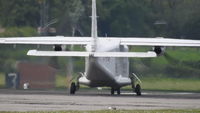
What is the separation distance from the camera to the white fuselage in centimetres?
3891

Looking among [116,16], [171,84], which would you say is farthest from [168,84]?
[116,16]

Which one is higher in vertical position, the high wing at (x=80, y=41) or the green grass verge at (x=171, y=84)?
the high wing at (x=80, y=41)

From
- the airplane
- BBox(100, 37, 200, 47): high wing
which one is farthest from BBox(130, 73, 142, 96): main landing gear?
BBox(100, 37, 200, 47): high wing

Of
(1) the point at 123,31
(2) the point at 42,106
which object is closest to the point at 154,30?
(1) the point at 123,31

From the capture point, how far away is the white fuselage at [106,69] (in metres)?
38.9

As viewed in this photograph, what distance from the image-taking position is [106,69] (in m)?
40.0

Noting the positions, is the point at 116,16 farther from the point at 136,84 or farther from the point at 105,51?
the point at 105,51

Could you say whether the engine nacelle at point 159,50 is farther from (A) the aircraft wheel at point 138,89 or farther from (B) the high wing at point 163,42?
(A) the aircraft wheel at point 138,89

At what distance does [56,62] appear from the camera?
151 ft

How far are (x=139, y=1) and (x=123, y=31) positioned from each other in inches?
83.9

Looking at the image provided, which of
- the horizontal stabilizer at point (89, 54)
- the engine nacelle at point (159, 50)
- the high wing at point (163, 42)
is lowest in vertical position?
the engine nacelle at point (159, 50)

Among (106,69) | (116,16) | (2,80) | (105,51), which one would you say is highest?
(116,16)

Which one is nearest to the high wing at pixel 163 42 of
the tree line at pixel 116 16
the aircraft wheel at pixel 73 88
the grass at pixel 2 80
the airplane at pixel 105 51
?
the airplane at pixel 105 51

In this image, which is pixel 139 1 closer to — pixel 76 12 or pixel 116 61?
pixel 76 12
